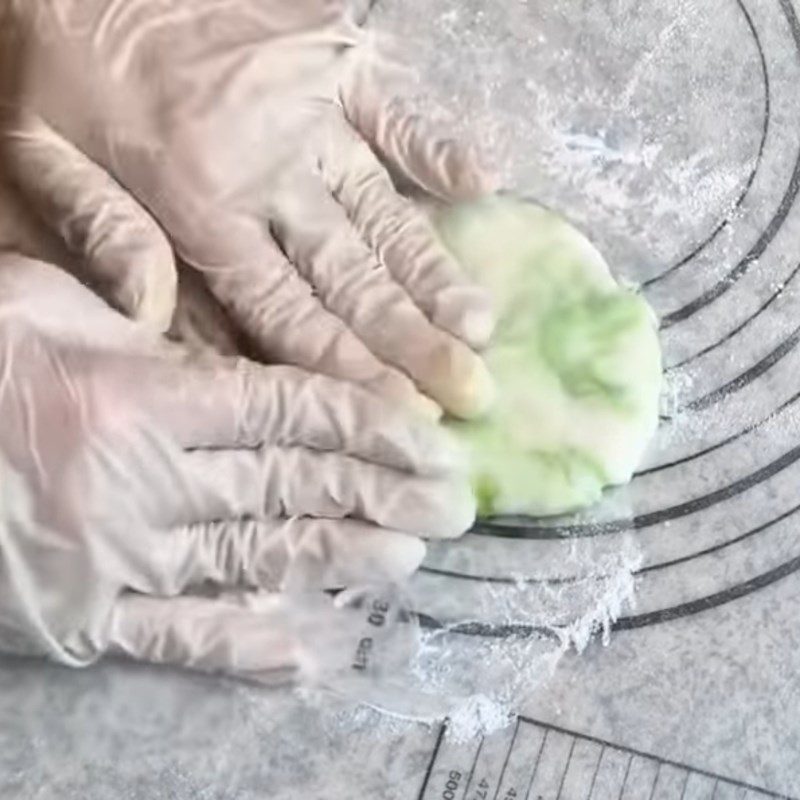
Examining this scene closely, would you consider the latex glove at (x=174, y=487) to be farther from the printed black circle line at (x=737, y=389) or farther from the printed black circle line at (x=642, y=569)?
the printed black circle line at (x=737, y=389)

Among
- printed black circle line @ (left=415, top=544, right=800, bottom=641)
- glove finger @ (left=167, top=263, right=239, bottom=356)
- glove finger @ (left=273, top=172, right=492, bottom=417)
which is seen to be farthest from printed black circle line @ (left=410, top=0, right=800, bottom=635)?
glove finger @ (left=167, top=263, right=239, bottom=356)

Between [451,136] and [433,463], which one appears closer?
[433,463]

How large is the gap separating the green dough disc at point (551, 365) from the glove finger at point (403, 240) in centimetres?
2

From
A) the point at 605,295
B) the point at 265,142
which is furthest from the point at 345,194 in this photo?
the point at 605,295

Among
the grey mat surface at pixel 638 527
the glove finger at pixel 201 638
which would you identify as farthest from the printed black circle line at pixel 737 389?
the glove finger at pixel 201 638

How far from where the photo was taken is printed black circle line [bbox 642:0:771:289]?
3.33 ft

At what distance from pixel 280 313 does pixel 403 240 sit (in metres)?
0.09

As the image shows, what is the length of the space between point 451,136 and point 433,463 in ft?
0.78

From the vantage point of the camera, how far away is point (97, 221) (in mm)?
902

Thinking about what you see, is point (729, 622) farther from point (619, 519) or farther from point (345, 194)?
point (345, 194)

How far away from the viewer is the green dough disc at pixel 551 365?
0.93 m

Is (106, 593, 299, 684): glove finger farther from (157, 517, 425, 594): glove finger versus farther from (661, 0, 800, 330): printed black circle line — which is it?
(661, 0, 800, 330): printed black circle line

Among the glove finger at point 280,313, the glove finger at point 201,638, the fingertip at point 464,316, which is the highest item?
the fingertip at point 464,316

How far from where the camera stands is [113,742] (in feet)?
2.90
